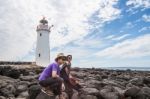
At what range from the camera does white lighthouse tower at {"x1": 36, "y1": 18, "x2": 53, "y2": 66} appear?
3947 cm

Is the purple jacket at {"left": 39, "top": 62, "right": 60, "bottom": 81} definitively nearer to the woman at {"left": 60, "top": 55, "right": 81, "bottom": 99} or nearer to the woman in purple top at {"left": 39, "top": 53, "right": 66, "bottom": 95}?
the woman in purple top at {"left": 39, "top": 53, "right": 66, "bottom": 95}

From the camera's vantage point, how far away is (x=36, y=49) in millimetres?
40594

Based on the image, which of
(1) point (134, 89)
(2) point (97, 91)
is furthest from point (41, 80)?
(1) point (134, 89)

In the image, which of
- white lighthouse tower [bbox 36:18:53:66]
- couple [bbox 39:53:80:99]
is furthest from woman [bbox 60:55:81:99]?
white lighthouse tower [bbox 36:18:53:66]

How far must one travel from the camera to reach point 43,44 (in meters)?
40.1

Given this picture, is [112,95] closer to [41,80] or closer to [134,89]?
[134,89]

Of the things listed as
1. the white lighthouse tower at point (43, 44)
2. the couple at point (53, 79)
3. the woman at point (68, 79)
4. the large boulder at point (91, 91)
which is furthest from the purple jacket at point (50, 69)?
the white lighthouse tower at point (43, 44)

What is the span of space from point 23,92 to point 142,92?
5874 mm

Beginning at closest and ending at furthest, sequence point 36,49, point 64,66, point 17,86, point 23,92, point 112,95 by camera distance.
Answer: point 64,66 < point 112,95 < point 23,92 < point 17,86 < point 36,49

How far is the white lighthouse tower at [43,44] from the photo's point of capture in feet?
129

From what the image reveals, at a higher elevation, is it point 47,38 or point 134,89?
point 47,38

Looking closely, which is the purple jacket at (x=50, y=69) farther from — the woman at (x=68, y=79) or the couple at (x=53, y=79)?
the woman at (x=68, y=79)

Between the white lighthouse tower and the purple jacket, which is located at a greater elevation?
the white lighthouse tower

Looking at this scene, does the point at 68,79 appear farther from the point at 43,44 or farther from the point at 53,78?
the point at 43,44
